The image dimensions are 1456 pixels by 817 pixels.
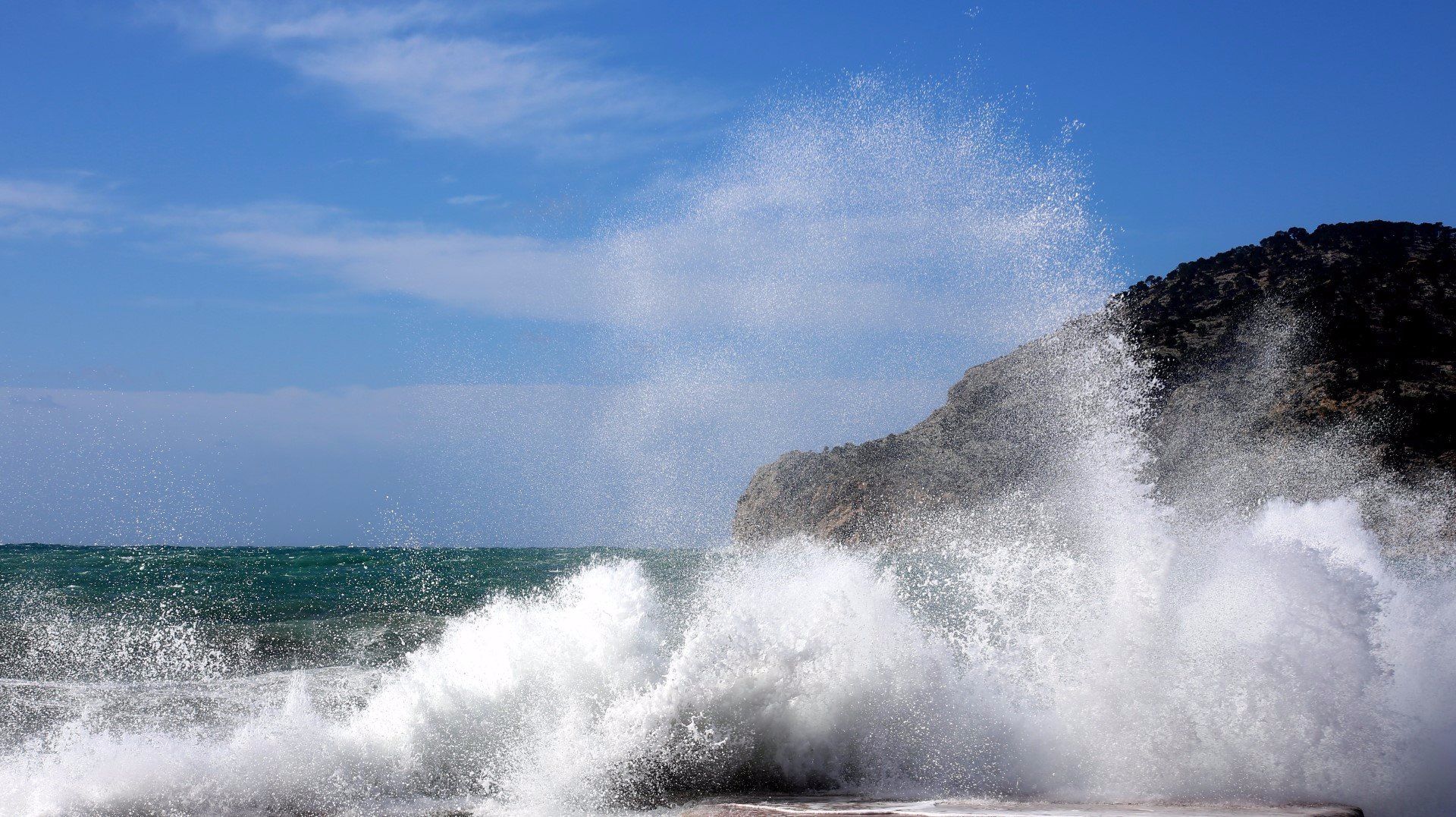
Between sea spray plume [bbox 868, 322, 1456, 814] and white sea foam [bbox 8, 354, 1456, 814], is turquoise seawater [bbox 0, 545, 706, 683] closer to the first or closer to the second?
white sea foam [bbox 8, 354, 1456, 814]

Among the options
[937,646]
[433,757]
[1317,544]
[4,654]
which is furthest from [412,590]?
[1317,544]

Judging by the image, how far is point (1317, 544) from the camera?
934cm

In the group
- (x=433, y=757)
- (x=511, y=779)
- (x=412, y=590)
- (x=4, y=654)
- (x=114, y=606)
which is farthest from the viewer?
(x=412, y=590)

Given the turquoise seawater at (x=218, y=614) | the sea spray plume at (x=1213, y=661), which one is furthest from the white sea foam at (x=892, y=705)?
the turquoise seawater at (x=218, y=614)

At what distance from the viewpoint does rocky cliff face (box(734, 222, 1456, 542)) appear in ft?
98.1

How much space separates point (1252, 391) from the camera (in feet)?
108

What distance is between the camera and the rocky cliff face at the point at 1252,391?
98.1 feet

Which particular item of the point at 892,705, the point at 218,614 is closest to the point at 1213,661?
the point at 892,705

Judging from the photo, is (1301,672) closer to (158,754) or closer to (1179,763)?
(1179,763)

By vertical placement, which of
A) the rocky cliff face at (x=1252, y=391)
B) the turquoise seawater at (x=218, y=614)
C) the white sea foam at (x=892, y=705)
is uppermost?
the rocky cliff face at (x=1252, y=391)

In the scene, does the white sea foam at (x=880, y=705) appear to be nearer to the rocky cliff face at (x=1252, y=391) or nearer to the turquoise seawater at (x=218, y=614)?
the turquoise seawater at (x=218, y=614)

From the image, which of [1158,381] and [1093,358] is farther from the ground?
[1158,381]

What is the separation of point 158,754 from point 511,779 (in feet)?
8.19

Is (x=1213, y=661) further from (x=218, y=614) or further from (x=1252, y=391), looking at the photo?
(x=1252, y=391)
